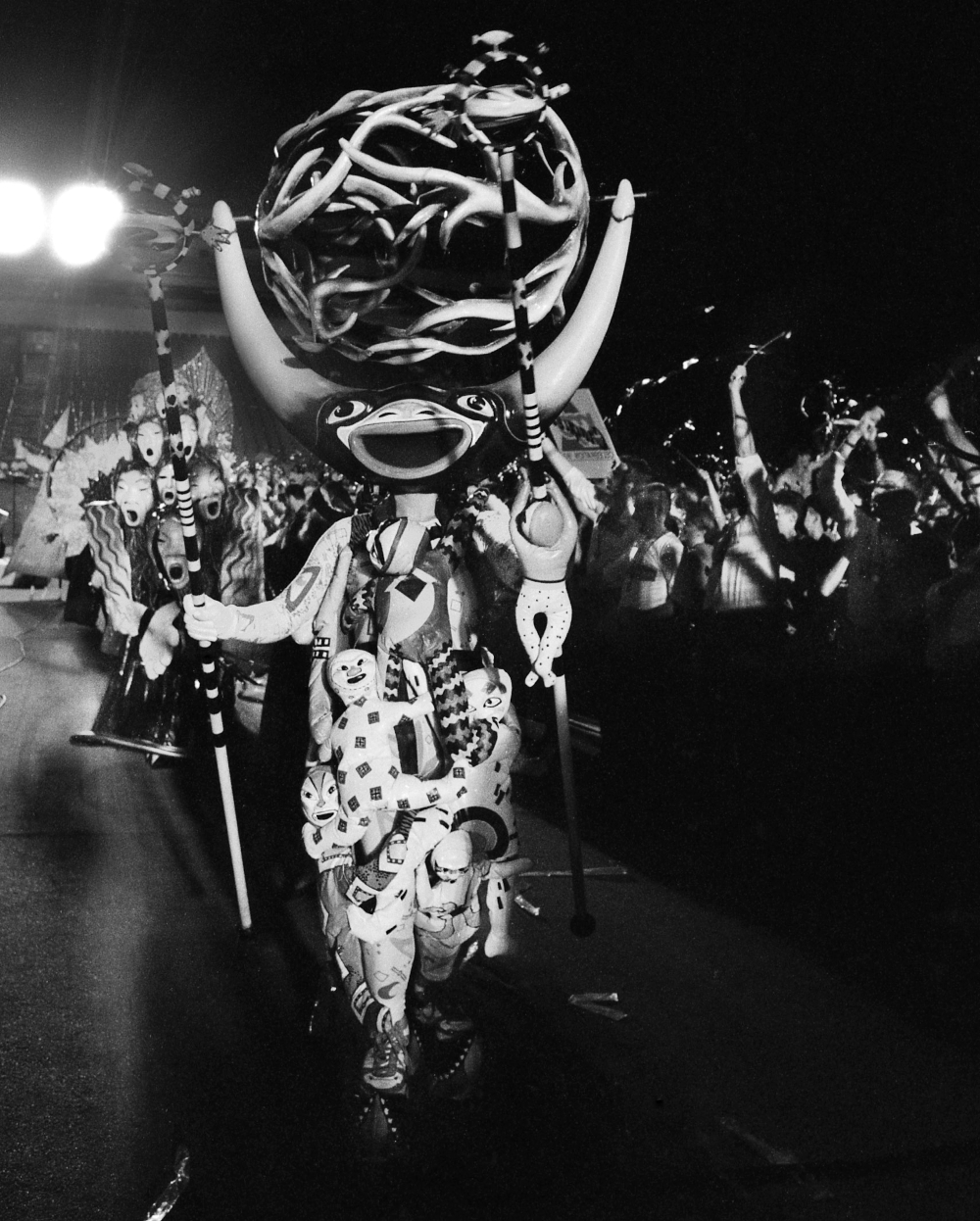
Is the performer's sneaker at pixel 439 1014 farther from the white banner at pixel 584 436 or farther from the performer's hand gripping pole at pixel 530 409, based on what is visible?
the white banner at pixel 584 436

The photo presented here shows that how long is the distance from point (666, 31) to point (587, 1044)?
10.3 ft

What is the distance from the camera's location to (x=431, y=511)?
2.62m

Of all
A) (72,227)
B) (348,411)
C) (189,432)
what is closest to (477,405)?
(348,411)

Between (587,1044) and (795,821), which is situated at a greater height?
(795,821)

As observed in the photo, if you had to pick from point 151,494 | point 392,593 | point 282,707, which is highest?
point 151,494

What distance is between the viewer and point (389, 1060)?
230 cm

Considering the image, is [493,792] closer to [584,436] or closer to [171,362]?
[171,362]

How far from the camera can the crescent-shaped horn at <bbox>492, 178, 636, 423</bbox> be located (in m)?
2.60

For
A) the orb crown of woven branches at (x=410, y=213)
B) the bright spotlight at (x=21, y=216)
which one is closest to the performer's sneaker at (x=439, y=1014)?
the orb crown of woven branches at (x=410, y=213)

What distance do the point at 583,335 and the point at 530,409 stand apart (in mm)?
346

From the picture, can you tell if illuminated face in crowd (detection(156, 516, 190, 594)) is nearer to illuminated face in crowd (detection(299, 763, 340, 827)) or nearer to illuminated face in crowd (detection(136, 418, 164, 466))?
illuminated face in crowd (detection(136, 418, 164, 466))

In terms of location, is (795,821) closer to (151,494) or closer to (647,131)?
(647,131)

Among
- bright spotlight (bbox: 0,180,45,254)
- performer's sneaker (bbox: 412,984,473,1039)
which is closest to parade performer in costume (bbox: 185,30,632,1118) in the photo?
performer's sneaker (bbox: 412,984,473,1039)

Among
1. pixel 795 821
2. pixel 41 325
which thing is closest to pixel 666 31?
pixel 795 821
